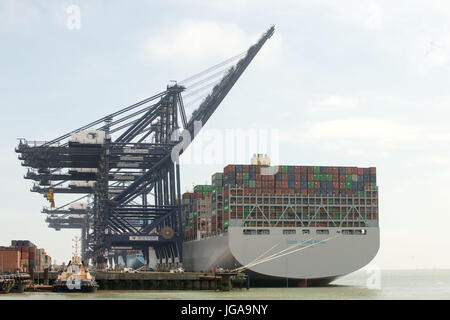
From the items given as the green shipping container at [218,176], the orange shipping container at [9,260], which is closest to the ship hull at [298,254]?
the green shipping container at [218,176]

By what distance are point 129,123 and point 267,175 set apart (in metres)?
31.2

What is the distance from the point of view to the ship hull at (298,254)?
88.6 m

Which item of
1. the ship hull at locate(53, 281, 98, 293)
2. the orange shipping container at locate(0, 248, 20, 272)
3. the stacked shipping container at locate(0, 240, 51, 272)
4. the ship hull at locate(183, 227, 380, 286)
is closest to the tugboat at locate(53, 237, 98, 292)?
the ship hull at locate(53, 281, 98, 293)

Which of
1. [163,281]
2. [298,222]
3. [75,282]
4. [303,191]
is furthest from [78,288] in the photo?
[303,191]

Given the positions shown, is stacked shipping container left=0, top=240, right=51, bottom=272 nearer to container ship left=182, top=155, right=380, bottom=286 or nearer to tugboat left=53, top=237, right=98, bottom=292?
tugboat left=53, top=237, right=98, bottom=292

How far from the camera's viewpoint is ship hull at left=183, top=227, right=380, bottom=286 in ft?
291

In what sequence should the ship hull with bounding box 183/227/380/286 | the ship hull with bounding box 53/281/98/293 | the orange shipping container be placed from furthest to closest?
the orange shipping container, the ship hull with bounding box 183/227/380/286, the ship hull with bounding box 53/281/98/293

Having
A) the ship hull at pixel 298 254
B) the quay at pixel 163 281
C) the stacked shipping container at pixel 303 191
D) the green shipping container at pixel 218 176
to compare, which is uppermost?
the green shipping container at pixel 218 176

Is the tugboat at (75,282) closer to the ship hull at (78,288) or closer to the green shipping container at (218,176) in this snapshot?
the ship hull at (78,288)

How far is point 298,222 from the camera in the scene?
90.6m

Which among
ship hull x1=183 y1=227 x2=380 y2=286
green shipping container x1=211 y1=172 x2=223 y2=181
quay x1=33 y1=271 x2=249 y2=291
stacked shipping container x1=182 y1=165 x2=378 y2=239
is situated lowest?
quay x1=33 y1=271 x2=249 y2=291

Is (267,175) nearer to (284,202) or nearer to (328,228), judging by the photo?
(284,202)
